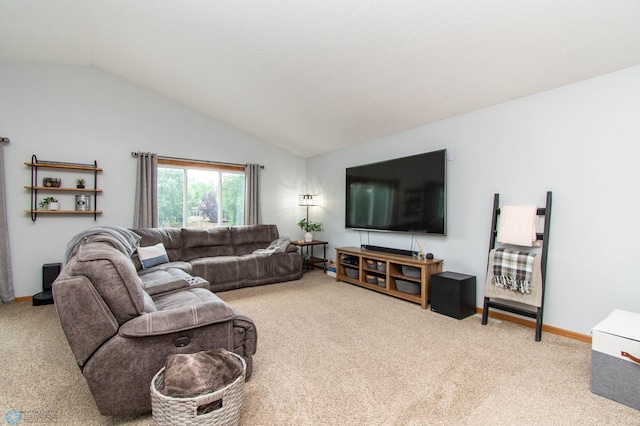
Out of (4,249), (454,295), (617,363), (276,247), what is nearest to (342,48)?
(454,295)

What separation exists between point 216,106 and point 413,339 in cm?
419

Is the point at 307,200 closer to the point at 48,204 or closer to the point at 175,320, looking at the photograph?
the point at 48,204

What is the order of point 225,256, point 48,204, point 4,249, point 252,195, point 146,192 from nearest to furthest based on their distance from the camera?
point 4,249 < point 48,204 < point 146,192 < point 225,256 < point 252,195

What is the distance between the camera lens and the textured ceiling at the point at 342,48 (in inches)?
82.4

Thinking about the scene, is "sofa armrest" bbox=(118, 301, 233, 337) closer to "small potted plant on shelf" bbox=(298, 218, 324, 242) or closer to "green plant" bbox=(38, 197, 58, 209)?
"green plant" bbox=(38, 197, 58, 209)

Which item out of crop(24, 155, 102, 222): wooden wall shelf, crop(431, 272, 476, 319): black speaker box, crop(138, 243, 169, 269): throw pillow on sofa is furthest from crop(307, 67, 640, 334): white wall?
crop(24, 155, 102, 222): wooden wall shelf

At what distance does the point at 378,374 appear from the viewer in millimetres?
2041

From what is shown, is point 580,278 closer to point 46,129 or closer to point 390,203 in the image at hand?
point 390,203

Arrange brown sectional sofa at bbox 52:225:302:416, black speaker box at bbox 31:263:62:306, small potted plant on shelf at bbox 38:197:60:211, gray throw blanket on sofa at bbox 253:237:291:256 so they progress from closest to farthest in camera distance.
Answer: brown sectional sofa at bbox 52:225:302:416, black speaker box at bbox 31:263:62:306, small potted plant on shelf at bbox 38:197:60:211, gray throw blanket on sofa at bbox 253:237:291:256

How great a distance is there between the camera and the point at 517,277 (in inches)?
108

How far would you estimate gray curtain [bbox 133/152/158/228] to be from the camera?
4414mm

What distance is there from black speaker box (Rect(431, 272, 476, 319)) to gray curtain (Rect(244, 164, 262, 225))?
10.8ft

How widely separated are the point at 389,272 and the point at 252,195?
9.34ft

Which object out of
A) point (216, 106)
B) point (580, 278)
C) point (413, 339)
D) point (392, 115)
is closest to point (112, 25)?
point (216, 106)
